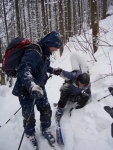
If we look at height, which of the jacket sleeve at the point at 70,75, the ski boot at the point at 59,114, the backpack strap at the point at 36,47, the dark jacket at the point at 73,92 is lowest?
the ski boot at the point at 59,114

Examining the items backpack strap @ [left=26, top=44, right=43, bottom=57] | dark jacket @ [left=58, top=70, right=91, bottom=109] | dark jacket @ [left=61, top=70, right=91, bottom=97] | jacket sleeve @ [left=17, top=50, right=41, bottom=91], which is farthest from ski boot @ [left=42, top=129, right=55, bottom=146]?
backpack strap @ [left=26, top=44, right=43, bottom=57]

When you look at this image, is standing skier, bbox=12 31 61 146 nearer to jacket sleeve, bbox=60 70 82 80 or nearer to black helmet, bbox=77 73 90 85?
jacket sleeve, bbox=60 70 82 80

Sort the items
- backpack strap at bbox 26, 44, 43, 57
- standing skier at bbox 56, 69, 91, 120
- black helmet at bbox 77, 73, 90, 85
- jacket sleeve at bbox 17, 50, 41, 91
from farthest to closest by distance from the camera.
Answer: standing skier at bbox 56, 69, 91, 120, black helmet at bbox 77, 73, 90, 85, backpack strap at bbox 26, 44, 43, 57, jacket sleeve at bbox 17, 50, 41, 91

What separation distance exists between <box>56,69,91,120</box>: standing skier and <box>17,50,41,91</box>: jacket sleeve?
1158mm

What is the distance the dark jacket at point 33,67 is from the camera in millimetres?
2707

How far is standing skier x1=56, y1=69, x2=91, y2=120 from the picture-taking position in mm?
3956

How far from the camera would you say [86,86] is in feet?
13.1

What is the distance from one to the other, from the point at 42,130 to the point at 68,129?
0.50m

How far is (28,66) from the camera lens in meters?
2.74

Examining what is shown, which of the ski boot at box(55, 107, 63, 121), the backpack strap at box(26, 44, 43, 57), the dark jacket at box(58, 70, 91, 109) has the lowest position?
the ski boot at box(55, 107, 63, 121)

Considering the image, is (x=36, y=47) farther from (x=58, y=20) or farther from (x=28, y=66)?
(x=58, y=20)

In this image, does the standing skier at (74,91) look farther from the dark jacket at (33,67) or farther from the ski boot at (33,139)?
the dark jacket at (33,67)

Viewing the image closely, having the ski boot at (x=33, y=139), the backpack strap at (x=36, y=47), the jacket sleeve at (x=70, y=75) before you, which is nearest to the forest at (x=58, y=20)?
the jacket sleeve at (x=70, y=75)

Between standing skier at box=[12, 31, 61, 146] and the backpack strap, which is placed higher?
the backpack strap
